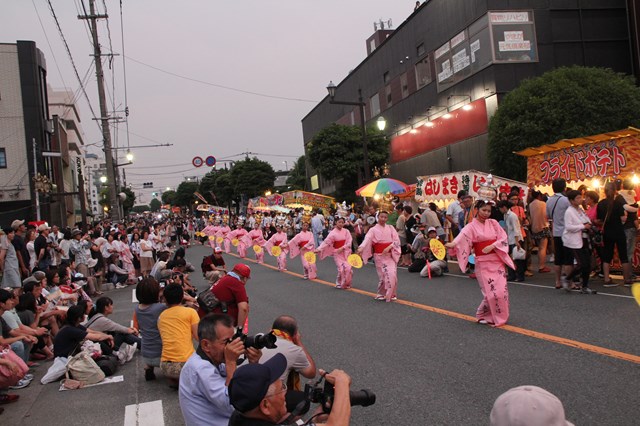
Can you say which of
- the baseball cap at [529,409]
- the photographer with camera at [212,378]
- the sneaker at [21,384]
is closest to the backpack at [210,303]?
the sneaker at [21,384]

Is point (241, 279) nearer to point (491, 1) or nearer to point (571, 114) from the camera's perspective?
point (571, 114)

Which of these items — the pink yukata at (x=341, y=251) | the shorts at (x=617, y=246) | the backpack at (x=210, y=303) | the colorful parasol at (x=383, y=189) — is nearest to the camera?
the backpack at (x=210, y=303)

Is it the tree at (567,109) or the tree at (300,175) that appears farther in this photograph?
the tree at (300,175)

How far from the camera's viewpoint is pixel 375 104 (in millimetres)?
38688

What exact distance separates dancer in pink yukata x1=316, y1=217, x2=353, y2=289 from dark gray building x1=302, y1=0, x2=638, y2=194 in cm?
1460

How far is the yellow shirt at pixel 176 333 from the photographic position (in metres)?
5.72

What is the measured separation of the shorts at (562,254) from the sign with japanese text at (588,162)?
279cm

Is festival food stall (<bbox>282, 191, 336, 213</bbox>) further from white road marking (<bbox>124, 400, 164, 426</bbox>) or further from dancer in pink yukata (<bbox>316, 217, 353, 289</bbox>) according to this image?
white road marking (<bbox>124, 400, 164, 426</bbox>)

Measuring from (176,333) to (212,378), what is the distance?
260 centimetres

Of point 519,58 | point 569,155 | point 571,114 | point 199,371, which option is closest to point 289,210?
point 519,58

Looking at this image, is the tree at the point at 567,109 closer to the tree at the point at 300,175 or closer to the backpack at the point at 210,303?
the backpack at the point at 210,303

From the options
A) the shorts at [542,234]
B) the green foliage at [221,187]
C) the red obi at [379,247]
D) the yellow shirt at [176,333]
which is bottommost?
the yellow shirt at [176,333]

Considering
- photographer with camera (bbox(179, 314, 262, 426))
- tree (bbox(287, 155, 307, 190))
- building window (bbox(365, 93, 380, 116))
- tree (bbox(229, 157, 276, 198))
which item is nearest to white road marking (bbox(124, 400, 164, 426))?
photographer with camera (bbox(179, 314, 262, 426))

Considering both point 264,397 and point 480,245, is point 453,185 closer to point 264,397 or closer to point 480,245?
point 480,245
